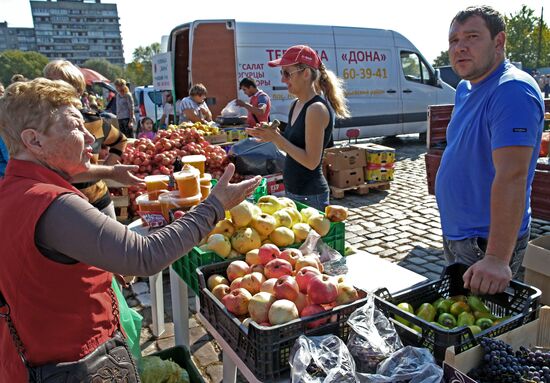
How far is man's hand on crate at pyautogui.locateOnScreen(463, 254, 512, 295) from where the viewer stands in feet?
5.61

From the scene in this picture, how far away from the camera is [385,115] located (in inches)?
459

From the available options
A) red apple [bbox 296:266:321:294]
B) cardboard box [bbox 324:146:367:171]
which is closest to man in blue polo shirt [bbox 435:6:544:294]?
red apple [bbox 296:266:321:294]

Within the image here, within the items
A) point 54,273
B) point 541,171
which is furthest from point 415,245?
point 54,273

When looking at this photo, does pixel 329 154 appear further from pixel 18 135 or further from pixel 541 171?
pixel 18 135

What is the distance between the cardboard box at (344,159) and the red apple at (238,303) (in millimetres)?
5741

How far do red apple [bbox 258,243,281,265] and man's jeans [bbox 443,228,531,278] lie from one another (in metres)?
0.96

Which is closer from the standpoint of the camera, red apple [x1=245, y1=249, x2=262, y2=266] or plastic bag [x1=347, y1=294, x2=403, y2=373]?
plastic bag [x1=347, y1=294, x2=403, y2=373]

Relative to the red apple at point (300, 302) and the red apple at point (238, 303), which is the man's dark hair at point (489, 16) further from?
the red apple at point (238, 303)

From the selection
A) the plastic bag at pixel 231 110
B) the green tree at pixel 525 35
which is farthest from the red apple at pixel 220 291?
the green tree at pixel 525 35

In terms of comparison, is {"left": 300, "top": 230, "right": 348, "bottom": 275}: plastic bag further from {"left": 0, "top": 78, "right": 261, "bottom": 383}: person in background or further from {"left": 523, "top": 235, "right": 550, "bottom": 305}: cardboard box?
{"left": 523, "top": 235, "right": 550, "bottom": 305}: cardboard box

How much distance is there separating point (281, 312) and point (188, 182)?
1376 millimetres

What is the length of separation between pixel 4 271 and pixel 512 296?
1964 mm

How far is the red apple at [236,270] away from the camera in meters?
2.15

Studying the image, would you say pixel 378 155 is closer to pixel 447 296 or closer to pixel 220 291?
pixel 447 296
